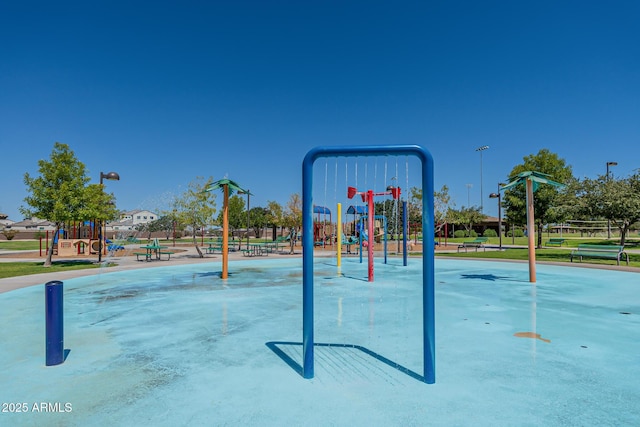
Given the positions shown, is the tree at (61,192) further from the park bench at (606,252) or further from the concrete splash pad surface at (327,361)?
the park bench at (606,252)

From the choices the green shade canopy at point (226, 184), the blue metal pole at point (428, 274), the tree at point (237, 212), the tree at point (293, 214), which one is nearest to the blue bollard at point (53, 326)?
the blue metal pole at point (428, 274)

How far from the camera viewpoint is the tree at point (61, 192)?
16469mm

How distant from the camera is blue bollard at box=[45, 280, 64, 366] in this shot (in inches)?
197

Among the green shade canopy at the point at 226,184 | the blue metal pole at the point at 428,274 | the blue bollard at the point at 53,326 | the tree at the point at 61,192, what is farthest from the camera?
the tree at the point at 61,192

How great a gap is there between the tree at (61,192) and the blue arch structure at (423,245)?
15.8m

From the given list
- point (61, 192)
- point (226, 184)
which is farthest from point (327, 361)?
point (61, 192)

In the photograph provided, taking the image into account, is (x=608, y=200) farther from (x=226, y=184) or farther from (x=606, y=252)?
(x=226, y=184)

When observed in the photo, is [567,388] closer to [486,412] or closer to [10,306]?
[486,412]

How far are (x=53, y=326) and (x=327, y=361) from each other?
12.0 feet

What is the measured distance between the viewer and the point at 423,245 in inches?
179

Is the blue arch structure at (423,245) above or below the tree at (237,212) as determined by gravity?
below

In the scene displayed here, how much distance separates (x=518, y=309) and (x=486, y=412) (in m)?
5.59

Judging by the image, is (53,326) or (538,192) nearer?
Result: (53,326)

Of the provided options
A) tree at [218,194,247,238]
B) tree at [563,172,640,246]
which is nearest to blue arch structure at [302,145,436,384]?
tree at [563,172,640,246]
